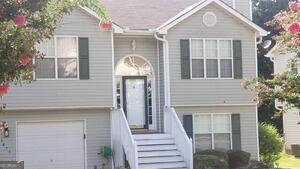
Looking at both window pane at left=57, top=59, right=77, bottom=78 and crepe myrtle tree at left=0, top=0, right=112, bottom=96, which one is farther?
window pane at left=57, top=59, right=77, bottom=78

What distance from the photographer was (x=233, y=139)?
2284 centimetres

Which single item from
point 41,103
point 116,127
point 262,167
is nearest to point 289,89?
point 262,167

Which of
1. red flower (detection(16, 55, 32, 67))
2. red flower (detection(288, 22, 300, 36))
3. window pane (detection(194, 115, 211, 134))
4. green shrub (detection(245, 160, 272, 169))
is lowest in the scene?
green shrub (detection(245, 160, 272, 169))

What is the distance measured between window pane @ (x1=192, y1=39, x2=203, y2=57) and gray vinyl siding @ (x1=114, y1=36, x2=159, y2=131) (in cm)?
155

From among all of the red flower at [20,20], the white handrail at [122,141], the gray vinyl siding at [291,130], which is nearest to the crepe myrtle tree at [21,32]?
the red flower at [20,20]

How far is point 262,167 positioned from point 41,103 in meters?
8.38

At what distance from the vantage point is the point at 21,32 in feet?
31.7

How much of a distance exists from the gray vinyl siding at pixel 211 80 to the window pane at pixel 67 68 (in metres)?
3.75

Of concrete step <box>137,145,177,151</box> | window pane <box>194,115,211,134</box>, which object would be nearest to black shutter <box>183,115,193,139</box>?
window pane <box>194,115,211,134</box>

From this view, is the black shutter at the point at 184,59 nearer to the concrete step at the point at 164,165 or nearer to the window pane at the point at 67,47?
the concrete step at the point at 164,165

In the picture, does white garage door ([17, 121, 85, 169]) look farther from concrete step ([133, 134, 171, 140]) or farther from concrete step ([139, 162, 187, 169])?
concrete step ([139, 162, 187, 169])

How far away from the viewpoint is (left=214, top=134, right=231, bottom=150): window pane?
2273 centimetres

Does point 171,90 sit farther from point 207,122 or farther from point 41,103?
point 41,103

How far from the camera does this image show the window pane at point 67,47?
A: 20766mm
